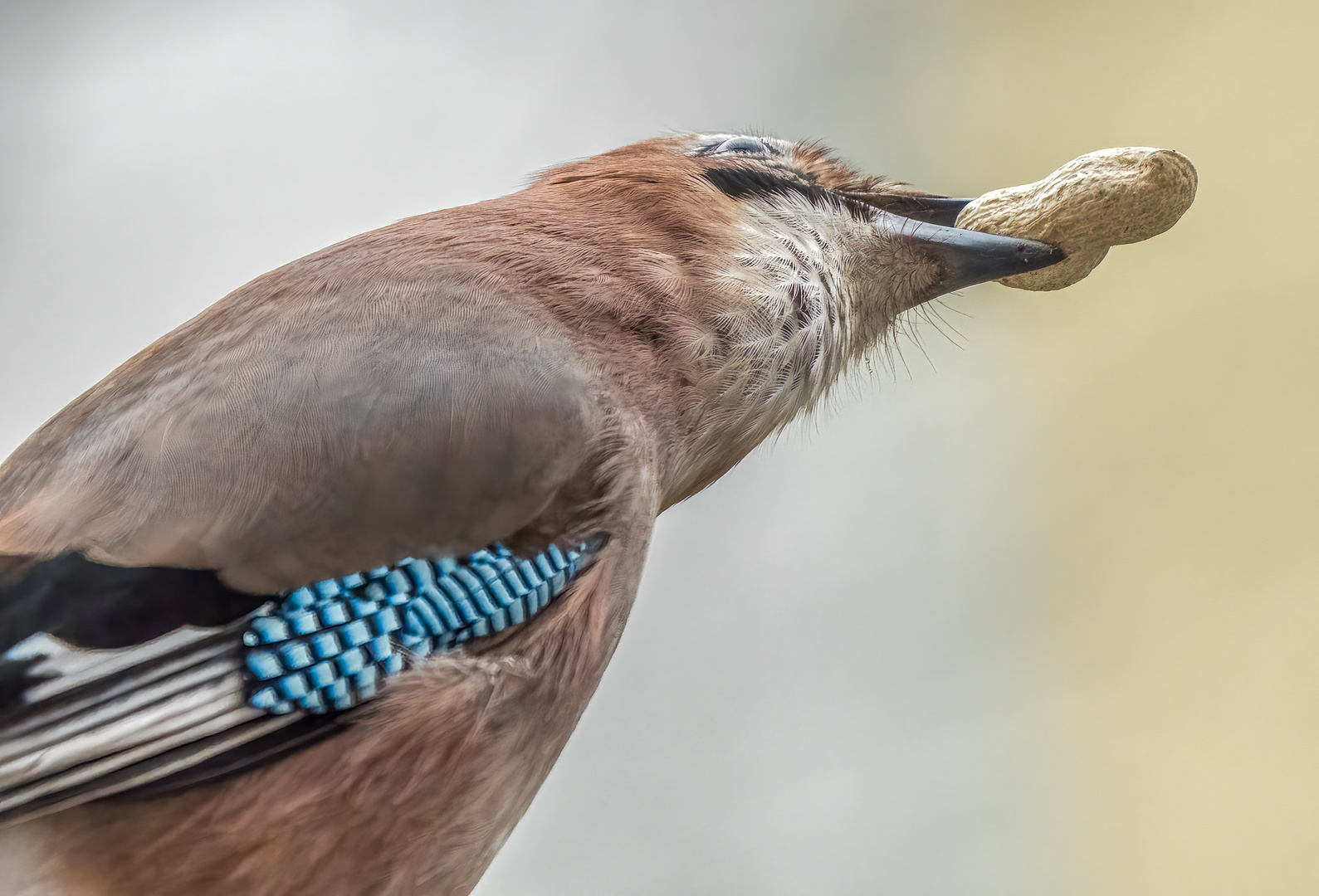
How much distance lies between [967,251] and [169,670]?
0.72 m

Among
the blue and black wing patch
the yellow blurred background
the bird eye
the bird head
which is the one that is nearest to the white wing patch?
the blue and black wing patch

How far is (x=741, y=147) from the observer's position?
3.28 ft

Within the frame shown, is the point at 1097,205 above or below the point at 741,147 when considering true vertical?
below

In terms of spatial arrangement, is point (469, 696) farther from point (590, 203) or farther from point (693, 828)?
point (693, 828)

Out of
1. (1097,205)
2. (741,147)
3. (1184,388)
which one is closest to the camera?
(1097,205)

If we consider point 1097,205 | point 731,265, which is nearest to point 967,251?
point 1097,205

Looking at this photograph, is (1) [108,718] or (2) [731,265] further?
(2) [731,265]

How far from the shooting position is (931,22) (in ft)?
5.75

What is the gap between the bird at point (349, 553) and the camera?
1.86 feet

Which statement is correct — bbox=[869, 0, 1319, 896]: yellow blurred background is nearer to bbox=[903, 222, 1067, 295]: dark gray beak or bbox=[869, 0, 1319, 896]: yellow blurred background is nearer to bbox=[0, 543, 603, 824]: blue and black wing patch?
bbox=[903, 222, 1067, 295]: dark gray beak

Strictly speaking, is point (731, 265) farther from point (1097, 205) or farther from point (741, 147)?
point (1097, 205)

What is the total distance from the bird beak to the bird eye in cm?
13

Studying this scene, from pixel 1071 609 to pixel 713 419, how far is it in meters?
1.12

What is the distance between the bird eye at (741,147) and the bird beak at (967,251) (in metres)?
0.13
